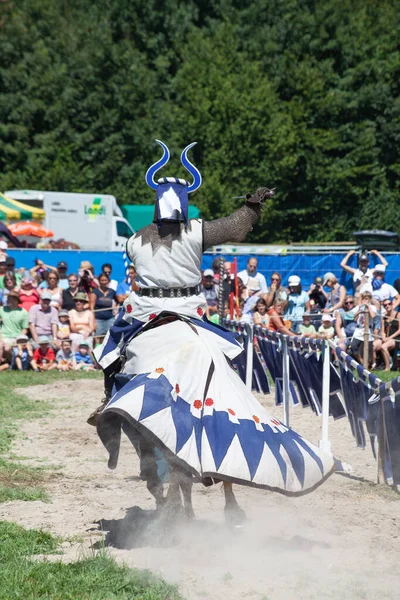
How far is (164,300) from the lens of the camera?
677cm

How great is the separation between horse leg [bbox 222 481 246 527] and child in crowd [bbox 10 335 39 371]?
10.7 m

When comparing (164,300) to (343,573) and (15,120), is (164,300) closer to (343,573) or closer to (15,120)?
(343,573)

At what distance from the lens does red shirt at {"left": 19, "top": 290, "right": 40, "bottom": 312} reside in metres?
17.5

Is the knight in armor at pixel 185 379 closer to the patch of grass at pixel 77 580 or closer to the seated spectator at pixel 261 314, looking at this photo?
the patch of grass at pixel 77 580

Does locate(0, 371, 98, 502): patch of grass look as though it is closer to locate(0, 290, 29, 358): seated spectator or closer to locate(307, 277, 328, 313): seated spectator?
locate(0, 290, 29, 358): seated spectator

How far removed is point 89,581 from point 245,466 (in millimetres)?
1212

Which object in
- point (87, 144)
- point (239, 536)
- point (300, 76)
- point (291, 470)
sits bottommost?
point (239, 536)

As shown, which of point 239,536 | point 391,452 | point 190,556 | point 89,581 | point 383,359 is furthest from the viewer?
point 383,359

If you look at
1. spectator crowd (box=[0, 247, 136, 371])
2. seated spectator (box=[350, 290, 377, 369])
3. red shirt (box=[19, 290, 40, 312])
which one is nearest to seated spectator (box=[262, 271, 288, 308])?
seated spectator (box=[350, 290, 377, 369])

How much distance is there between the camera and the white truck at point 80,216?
29.3 m

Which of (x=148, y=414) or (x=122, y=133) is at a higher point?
(x=122, y=133)

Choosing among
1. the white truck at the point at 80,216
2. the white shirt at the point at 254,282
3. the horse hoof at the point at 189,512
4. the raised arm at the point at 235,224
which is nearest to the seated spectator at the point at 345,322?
the white shirt at the point at 254,282

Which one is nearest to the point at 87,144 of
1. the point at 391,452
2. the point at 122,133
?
the point at 122,133

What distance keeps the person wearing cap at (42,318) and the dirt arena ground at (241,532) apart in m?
7.58
